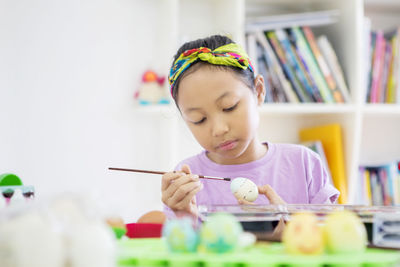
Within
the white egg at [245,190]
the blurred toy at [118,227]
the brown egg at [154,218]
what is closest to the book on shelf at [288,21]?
the white egg at [245,190]

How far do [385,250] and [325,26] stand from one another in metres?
1.87

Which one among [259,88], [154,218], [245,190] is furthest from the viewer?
[259,88]

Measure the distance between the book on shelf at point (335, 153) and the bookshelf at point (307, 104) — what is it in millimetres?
26

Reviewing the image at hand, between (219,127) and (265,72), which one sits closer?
(219,127)

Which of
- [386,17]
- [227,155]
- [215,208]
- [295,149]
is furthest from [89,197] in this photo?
[386,17]

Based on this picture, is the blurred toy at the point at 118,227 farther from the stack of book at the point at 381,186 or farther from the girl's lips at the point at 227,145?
the stack of book at the point at 381,186

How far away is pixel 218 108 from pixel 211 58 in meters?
0.13

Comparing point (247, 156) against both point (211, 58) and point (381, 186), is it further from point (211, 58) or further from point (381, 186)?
point (381, 186)

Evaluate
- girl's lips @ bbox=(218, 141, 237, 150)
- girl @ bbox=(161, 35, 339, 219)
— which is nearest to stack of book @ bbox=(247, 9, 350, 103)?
girl @ bbox=(161, 35, 339, 219)

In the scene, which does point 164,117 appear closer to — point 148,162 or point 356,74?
point 148,162

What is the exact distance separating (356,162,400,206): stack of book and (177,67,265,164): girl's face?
1.07 metres

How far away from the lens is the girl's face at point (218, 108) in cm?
123

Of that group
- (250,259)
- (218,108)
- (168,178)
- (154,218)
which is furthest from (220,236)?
(218,108)

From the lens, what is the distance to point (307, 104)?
209 centimetres
